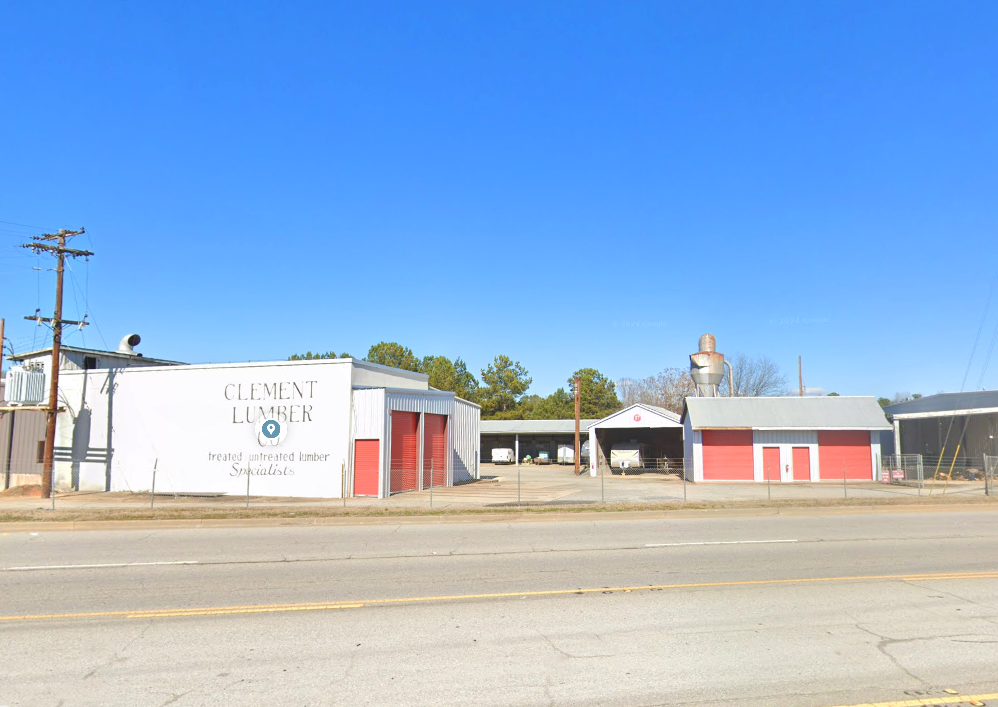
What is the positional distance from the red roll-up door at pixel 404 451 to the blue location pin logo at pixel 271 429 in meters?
4.53

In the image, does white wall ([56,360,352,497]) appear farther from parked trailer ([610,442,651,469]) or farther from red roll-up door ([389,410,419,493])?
parked trailer ([610,442,651,469])

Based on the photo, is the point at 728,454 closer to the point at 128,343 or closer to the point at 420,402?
the point at 420,402

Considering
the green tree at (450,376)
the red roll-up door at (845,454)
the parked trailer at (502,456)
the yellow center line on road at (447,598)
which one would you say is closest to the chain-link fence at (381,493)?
the red roll-up door at (845,454)

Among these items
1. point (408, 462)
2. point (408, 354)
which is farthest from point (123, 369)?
point (408, 354)

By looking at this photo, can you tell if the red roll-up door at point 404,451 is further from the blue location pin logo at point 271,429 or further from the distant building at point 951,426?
the distant building at point 951,426

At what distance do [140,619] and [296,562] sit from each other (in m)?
3.82

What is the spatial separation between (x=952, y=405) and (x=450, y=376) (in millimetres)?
45333

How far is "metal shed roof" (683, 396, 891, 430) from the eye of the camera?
1416 inches

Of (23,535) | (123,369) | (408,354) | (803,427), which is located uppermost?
(408,354)

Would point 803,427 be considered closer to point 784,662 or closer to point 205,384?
point 205,384

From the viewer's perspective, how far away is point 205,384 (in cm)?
2798

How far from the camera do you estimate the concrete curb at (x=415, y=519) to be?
654 inches

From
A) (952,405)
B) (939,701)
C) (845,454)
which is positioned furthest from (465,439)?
(939,701)

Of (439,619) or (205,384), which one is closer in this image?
(439,619)
